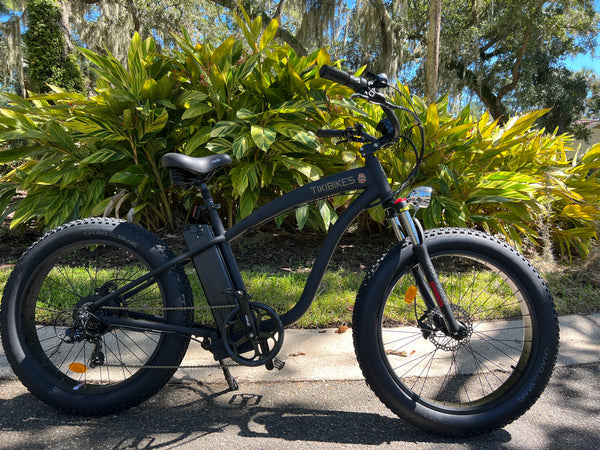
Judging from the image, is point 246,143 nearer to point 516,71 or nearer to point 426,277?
point 426,277

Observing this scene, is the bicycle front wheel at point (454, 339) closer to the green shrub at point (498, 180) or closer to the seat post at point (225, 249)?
the seat post at point (225, 249)

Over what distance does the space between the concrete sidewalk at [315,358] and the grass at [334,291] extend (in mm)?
194

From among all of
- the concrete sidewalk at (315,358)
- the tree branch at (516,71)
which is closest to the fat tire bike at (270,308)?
the concrete sidewalk at (315,358)

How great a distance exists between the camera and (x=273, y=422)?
1.92 metres

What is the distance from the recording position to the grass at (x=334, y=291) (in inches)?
111

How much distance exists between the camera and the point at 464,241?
1.89 m

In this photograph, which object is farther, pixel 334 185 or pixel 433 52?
pixel 433 52

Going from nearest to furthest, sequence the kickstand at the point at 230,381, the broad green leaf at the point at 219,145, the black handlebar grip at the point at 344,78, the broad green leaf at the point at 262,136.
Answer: the black handlebar grip at the point at 344,78 < the kickstand at the point at 230,381 < the broad green leaf at the point at 262,136 < the broad green leaf at the point at 219,145

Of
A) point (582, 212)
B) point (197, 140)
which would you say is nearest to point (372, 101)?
point (197, 140)

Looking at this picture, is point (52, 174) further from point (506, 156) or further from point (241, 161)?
point (506, 156)

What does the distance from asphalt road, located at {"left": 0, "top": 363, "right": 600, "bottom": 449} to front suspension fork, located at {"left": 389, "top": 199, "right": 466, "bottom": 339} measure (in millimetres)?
503

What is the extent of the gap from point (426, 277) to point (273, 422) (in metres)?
0.97

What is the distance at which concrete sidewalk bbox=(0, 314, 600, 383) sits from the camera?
2.29 m

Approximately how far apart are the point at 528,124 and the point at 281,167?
93.5 inches
